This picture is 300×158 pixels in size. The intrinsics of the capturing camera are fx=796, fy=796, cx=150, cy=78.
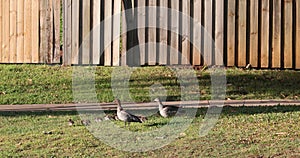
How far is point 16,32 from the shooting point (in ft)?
54.8

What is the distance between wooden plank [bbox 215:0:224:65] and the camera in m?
16.3

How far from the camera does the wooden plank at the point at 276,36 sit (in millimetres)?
16281

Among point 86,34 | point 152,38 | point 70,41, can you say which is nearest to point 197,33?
point 152,38

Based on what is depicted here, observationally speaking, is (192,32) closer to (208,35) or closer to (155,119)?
(208,35)

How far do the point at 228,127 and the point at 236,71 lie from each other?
214 inches

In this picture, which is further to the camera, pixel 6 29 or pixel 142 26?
pixel 6 29

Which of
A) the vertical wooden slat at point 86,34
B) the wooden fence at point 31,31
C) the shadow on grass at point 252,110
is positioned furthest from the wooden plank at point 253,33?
the wooden fence at point 31,31

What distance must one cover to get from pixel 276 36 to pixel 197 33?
1.62 m

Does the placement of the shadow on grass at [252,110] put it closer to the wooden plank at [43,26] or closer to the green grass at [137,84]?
the green grass at [137,84]

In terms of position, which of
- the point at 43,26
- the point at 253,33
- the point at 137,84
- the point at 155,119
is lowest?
the point at 155,119

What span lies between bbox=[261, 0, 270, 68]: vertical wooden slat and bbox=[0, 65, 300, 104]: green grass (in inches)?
10.2

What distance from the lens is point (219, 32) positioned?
16.3 meters

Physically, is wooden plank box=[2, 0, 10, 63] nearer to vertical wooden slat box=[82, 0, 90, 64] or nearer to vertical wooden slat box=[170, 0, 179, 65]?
vertical wooden slat box=[82, 0, 90, 64]

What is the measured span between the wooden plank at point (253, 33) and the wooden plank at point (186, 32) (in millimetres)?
1272
